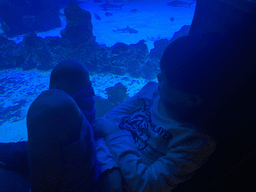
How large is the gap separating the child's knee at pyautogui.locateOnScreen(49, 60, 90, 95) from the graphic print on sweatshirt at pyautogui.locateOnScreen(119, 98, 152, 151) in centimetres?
53

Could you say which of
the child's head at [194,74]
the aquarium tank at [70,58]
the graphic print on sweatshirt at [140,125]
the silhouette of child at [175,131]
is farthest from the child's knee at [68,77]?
the aquarium tank at [70,58]

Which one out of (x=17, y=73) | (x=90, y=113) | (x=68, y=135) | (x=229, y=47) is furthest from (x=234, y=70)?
(x=17, y=73)

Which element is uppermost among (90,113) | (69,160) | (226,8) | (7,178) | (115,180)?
(226,8)

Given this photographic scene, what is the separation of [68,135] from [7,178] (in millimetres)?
887

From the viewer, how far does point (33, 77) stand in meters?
5.52

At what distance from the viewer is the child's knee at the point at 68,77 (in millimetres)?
1184

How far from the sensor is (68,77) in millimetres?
1188

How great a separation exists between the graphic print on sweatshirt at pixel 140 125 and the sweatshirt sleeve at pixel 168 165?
164mm

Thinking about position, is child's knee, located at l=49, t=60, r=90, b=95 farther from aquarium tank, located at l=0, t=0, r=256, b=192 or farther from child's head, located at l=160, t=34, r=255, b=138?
aquarium tank, located at l=0, t=0, r=256, b=192

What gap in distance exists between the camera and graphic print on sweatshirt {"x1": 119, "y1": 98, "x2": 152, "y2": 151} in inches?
47.1


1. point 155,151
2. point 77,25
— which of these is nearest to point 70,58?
point 77,25

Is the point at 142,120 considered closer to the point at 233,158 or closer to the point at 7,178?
the point at 233,158

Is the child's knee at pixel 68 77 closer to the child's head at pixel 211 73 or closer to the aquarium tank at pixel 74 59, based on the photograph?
the child's head at pixel 211 73

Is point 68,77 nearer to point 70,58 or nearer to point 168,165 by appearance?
point 168,165
